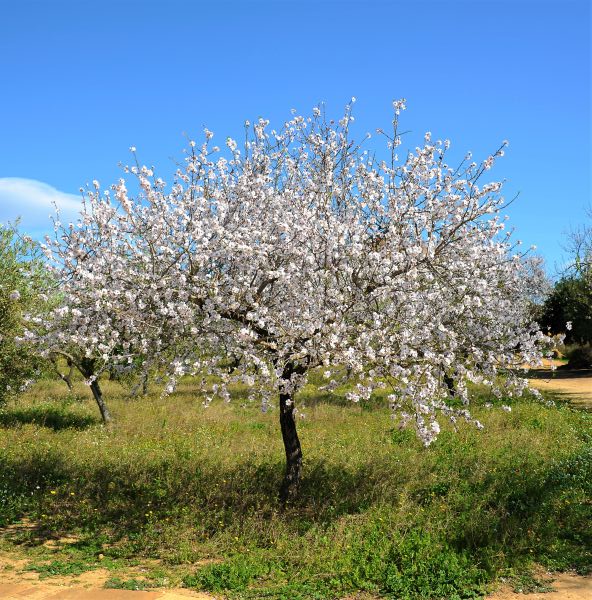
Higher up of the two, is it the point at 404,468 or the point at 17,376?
the point at 17,376

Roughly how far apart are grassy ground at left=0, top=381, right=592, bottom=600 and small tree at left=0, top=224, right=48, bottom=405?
2192mm

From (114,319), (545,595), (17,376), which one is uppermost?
(114,319)

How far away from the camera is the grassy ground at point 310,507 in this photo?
10.2m

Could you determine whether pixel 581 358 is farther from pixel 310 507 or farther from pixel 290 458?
pixel 310 507

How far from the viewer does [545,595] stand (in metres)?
9.38

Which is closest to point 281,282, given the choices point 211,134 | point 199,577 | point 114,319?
point 114,319

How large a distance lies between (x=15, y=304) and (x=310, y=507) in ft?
40.0

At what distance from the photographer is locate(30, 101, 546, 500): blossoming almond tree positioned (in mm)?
11406

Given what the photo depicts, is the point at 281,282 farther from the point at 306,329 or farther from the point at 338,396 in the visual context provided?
the point at 338,396

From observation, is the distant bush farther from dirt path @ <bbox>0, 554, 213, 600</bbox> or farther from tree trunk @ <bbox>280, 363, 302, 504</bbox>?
dirt path @ <bbox>0, 554, 213, 600</bbox>

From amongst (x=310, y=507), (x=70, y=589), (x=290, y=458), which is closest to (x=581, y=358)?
(x=290, y=458)

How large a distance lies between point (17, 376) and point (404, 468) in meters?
14.2

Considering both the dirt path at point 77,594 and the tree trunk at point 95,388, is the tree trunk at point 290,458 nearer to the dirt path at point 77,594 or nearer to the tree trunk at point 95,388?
the dirt path at point 77,594

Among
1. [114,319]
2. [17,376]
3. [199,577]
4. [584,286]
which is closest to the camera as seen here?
[199,577]
